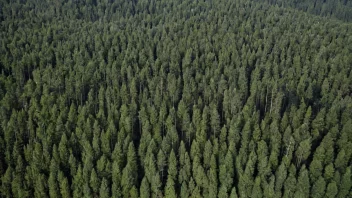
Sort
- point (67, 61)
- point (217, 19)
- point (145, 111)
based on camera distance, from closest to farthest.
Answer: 1. point (145, 111)
2. point (67, 61)
3. point (217, 19)

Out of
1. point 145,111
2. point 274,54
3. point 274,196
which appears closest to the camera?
point 274,196

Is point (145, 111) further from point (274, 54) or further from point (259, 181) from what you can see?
point (274, 54)

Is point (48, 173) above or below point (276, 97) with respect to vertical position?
below

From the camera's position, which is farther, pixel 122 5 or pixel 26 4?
pixel 122 5

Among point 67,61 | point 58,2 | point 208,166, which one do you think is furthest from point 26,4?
point 208,166

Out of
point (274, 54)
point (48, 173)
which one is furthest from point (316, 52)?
point (48, 173)

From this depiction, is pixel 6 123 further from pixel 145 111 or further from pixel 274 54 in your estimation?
pixel 274 54

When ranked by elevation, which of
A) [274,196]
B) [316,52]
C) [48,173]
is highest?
[316,52]
